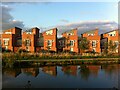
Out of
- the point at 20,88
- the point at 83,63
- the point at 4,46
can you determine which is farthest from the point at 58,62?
the point at 4,46

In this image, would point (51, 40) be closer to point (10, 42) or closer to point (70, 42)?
point (70, 42)

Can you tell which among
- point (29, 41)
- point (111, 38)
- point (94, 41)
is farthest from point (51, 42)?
point (111, 38)

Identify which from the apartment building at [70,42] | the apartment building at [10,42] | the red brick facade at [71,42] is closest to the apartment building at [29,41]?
the apartment building at [10,42]

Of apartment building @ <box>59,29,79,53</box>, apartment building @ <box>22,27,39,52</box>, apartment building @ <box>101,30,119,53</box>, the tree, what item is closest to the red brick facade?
apartment building @ <box>59,29,79,53</box>

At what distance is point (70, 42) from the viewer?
47.9m

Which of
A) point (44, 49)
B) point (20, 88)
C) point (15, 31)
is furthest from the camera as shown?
point (15, 31)

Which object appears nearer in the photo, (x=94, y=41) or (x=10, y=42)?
(x=10, y=42)

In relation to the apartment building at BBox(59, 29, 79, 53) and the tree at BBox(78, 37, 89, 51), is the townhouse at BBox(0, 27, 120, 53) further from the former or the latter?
the tree at BBox(78, 37, 89, 51)

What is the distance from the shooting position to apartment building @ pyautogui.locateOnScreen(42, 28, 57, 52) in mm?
47062

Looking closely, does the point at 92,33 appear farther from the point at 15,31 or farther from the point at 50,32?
the point at 15,31

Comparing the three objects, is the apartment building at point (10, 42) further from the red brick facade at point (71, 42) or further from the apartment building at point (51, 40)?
the red brick facade at point (71, 42)

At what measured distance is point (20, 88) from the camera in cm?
1620

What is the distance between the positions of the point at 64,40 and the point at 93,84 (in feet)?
101

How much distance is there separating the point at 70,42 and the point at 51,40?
417 cm
